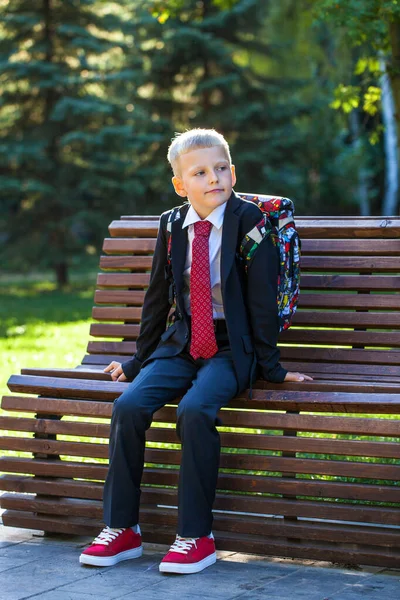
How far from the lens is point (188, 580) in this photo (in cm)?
350

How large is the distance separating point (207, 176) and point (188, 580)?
5.24 feet

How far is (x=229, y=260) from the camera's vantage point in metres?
3.93

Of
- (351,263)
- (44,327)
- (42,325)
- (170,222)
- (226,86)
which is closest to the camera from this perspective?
(170,222)

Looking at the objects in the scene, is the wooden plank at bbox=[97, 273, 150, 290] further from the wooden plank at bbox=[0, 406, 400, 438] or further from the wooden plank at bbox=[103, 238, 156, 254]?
the wooden plank at bbox=[0, 406, 400, 438]

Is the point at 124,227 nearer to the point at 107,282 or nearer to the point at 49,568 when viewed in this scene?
the point at 107,282

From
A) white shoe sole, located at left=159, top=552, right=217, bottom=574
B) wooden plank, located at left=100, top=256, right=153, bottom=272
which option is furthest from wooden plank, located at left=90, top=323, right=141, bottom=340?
white shoe sole, located at left=159, top=552, right=217, bottom=574

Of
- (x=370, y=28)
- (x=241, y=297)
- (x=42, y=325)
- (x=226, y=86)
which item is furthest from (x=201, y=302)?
(x=226, y=86)

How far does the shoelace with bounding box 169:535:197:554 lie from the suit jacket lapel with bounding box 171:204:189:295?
102 cm

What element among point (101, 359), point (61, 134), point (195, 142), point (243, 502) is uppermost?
point (61, 134)

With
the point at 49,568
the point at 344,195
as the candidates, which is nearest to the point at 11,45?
the point at 344,195

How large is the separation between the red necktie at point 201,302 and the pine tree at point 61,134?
1579 cm

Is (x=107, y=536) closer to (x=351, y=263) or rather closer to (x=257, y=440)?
(x=257, y=440)

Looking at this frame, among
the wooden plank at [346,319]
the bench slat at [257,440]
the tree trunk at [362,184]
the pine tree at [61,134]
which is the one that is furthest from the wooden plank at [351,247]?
the tree trunk at [362,184]

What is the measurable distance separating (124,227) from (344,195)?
2232 centimetres
